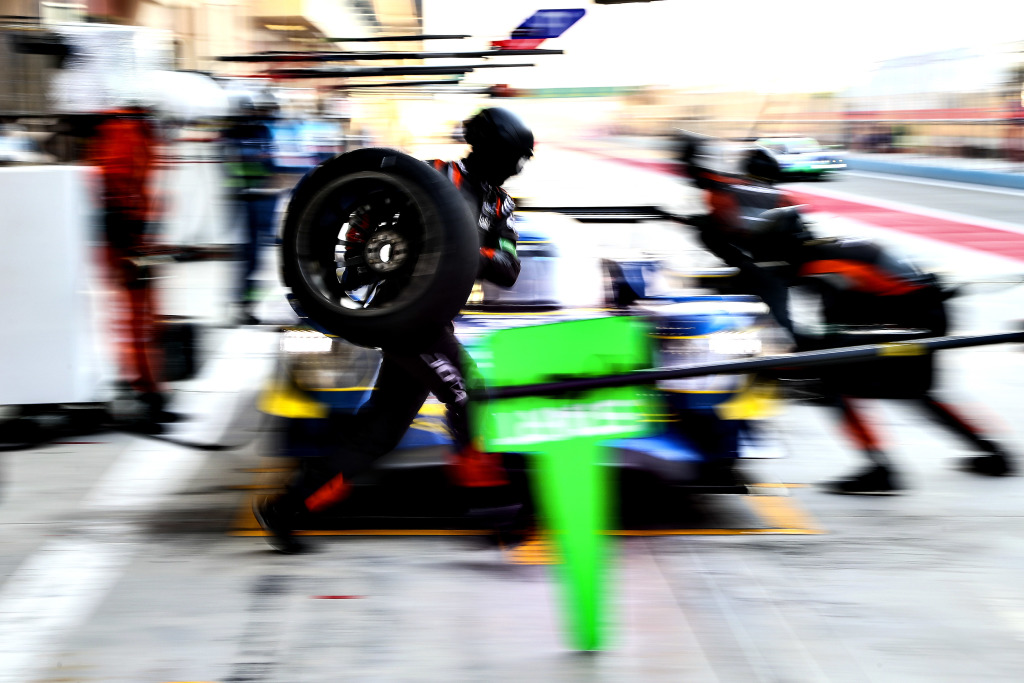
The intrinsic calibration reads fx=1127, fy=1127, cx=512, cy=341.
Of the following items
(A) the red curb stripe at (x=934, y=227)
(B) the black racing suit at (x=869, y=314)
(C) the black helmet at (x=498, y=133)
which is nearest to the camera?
(C) the black helmet at (x=498, y=133)

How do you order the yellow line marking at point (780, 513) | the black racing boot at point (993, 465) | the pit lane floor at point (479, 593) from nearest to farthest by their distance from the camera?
the pit lane floor at point (479, 593), the yellow line marking at point (780, 513), the black racing boot at point (993, 465)

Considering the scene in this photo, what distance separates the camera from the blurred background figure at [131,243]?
5578mm

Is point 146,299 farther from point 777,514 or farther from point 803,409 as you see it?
point 803,409

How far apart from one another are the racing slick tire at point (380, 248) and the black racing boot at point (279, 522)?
2.56 ft

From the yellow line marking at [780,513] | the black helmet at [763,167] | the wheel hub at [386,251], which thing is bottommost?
the yellow line marking at [780,513]

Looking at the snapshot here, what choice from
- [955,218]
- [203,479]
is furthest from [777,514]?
[955,218]

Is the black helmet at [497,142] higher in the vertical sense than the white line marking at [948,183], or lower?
higher

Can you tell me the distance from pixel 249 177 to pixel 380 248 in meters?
5.05

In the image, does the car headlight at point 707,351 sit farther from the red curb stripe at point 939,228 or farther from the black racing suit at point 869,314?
the red curb stripe at point 939,228

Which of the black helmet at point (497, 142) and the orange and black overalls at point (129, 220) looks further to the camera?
the orange and black overalls at point (129, 220)

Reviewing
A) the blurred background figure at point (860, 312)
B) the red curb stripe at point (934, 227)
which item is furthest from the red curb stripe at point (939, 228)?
the blurred background figure at point (860, 312)

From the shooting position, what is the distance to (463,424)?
425 centimetres

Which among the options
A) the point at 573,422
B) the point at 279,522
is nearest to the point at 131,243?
the point at 279,522

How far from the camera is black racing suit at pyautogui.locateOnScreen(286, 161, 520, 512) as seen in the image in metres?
4.15
